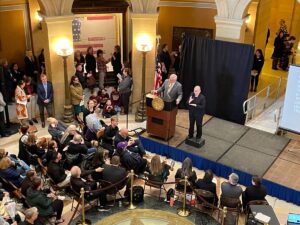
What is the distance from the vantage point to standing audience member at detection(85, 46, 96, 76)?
43.6 ft

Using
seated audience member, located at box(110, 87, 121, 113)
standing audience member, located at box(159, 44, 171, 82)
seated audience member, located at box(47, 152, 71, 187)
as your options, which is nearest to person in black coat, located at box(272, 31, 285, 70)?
standing audience member, located at box(159, 44, 171, 82)

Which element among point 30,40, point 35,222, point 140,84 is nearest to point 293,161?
point 140,84

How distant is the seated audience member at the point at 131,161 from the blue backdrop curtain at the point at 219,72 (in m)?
4.07

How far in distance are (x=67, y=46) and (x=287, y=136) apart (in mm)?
6334

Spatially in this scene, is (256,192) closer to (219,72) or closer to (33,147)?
(33,147)

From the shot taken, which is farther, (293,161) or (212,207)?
(293,161)

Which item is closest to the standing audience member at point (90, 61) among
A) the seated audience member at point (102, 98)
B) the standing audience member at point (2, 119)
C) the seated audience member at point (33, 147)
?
the seated audience member at point (102, 98)

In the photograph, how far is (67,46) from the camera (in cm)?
1091

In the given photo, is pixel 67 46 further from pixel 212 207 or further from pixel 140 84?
pixel 212 207

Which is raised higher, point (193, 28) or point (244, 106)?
point (193, 28)

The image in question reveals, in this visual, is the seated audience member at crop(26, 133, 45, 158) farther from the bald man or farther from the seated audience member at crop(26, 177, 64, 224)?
the bald man

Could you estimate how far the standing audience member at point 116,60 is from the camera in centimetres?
1352

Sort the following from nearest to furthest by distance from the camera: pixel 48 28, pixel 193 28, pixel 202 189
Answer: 1. pixel 202 189
2. pixel 48 28
3. pixel 193 28

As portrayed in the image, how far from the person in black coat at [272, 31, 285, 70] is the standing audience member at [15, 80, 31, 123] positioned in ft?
32.0
